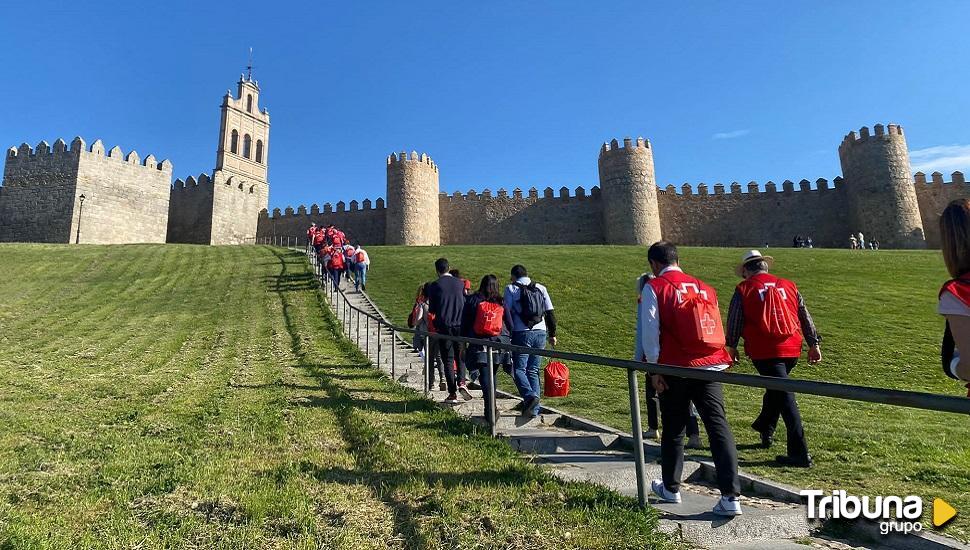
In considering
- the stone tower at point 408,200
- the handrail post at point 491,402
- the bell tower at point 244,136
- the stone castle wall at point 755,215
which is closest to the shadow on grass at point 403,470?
the handrail post at point 491,402

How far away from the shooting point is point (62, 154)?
37562 millimetres

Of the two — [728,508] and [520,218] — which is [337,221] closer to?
[520,218]

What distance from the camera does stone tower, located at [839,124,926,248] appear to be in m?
33.5

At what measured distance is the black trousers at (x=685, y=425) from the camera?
3266mm

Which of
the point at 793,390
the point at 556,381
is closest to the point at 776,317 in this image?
the point at 556,381

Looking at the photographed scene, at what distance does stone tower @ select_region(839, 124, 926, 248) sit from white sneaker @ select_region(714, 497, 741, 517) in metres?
39.0

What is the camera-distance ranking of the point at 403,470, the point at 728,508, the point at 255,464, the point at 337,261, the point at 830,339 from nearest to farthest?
the point at 728,508 < the point at 403,470 < the point at 255,464 < the point at 830,339 < the point at 337,261

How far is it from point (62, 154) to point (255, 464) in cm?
4522

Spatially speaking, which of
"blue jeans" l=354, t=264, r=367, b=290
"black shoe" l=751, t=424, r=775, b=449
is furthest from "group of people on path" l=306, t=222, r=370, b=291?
"black shoe" l=751, t=424, r=775, b=449

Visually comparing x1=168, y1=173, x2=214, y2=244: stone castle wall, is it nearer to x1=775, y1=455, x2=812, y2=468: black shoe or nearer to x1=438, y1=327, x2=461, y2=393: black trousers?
x1=438, y1=327, x2=461, y2=393: black trousers

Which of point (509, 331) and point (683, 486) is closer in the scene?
point (683, 486)

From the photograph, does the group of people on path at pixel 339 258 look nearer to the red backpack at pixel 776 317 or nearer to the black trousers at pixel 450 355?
the black trousers at pixel 450 355

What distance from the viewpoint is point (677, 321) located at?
12.0 ft

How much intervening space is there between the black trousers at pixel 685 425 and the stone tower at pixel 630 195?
3463 centimetres
